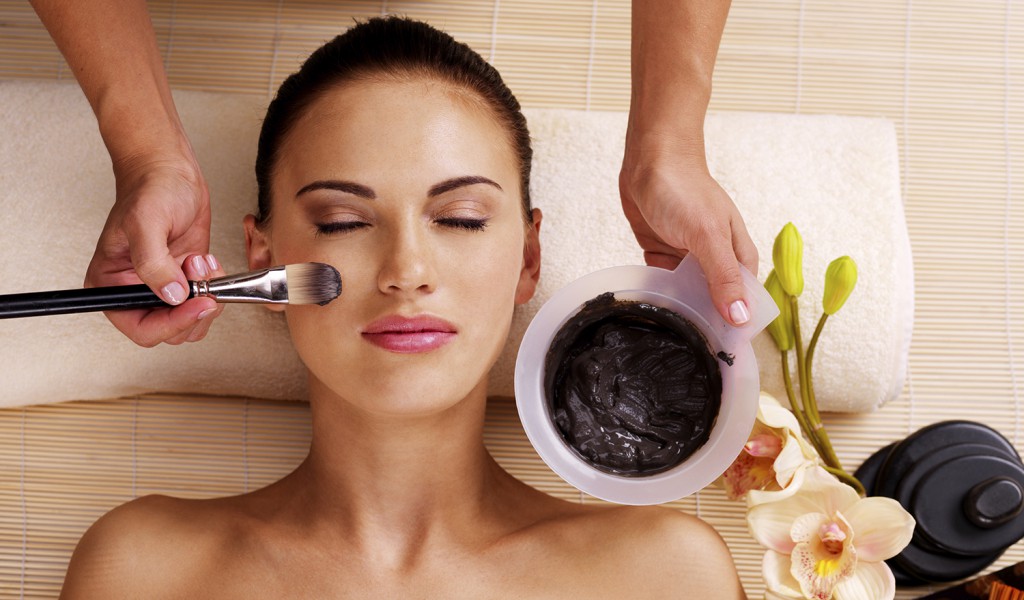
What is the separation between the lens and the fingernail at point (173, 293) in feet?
3.54

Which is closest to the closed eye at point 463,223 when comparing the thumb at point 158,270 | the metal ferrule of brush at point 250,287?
the metal ferrule of brush at point 250,287

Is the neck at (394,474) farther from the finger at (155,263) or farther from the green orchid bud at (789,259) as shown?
the green orchid bud at (789,259)

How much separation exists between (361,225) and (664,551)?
684mm

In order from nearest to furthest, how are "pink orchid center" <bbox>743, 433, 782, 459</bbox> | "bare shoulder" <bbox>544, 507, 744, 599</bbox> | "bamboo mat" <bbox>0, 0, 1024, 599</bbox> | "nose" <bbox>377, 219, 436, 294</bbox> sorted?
"nose" <bbox>377, 219, 436, 294</bbox> → "pink orchid center" <bbox>743, 433, 782, 459</bbox> → "bare shoulder" <bbox>544, 507, 744, 599</bbox> → "bamboo mat" <bbox>0, 0, 1024, 599</bbox>

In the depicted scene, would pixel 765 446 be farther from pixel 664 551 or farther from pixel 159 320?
pixel 159 320

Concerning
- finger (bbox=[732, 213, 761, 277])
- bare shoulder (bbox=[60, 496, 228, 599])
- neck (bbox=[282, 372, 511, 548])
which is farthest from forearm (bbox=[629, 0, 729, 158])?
bare shoulder (bbox=[60, 496, 228, 599])

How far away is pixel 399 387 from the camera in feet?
3.82

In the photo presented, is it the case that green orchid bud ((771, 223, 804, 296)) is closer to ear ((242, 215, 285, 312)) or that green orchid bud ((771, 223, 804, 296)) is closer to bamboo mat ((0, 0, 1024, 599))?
bamboo mat ((0, 0, 1024, 599))

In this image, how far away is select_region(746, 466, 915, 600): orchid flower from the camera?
121 centimetres

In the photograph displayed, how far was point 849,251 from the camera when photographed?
4.84ft

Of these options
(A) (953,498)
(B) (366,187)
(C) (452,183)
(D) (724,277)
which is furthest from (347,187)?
(A) (953,498)

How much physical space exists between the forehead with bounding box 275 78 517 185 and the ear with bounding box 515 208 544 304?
0.14 metres

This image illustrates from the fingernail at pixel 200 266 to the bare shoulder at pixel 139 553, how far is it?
0.47m

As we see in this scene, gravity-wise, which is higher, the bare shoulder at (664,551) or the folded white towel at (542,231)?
the folded white towel at (542,231)
